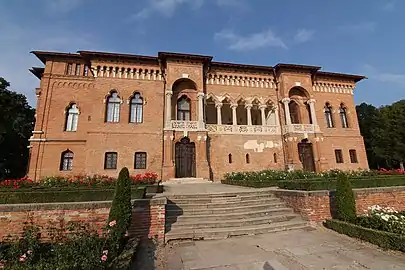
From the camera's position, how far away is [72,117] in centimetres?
1914

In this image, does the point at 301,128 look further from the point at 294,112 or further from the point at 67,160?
the point at 67,160

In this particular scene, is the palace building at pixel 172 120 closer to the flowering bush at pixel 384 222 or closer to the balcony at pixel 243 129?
the balcony at pixel 243 129

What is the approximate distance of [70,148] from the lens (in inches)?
715

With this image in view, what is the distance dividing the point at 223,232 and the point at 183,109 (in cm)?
1504

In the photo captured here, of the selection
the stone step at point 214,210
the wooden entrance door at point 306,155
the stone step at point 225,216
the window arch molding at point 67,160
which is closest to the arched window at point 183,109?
the window arch molding at point 67,160

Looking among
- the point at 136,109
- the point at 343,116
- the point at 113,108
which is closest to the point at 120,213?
the point at 136,109

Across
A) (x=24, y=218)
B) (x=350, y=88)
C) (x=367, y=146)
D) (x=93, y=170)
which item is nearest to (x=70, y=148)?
(x=93, y=170)

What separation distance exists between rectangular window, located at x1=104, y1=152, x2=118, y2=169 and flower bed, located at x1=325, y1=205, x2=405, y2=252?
1550 cm

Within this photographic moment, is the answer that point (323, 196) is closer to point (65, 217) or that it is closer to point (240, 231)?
point (240, 231)

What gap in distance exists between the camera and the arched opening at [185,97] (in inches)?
787

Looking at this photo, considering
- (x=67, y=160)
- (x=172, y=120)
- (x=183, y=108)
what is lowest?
(x=67, y=160)

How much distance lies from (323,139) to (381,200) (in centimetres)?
1412

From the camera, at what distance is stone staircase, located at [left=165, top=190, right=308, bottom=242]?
6.62 m

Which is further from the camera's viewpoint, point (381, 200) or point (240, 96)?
point (240, 96)
